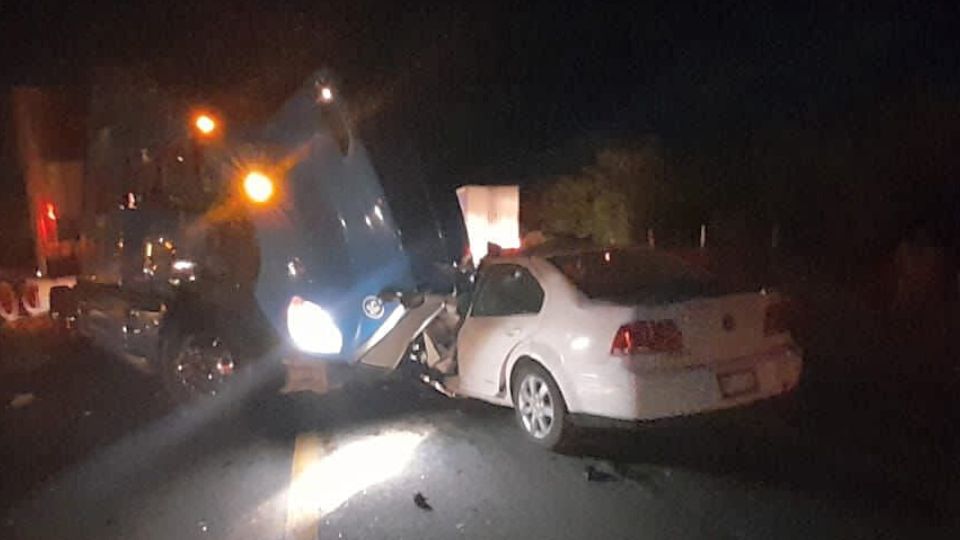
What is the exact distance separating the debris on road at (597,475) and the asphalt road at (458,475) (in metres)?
0.02

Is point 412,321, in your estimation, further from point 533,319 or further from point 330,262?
point 533,319

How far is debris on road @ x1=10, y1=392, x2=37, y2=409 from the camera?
39.6 ft

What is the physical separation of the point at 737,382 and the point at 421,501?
218cm

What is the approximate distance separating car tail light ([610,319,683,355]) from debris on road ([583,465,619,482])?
79cm

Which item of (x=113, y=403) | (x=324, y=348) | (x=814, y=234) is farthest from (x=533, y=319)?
(x=814, y=234)

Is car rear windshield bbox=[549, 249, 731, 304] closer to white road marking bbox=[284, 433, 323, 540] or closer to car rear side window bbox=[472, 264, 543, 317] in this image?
car rear side window bbox=[472, 264, 543, 317]

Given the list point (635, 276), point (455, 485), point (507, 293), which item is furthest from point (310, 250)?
point (455, 485)

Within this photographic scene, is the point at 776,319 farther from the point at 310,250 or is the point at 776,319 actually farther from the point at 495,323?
the point at 310,250

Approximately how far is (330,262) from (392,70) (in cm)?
1329

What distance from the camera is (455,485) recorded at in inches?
308

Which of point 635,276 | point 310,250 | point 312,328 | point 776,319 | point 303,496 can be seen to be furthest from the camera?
point 310,250

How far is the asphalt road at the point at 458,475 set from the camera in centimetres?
689

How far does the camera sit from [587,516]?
274 inches

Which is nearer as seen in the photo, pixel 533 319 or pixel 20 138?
pixel 533 319
